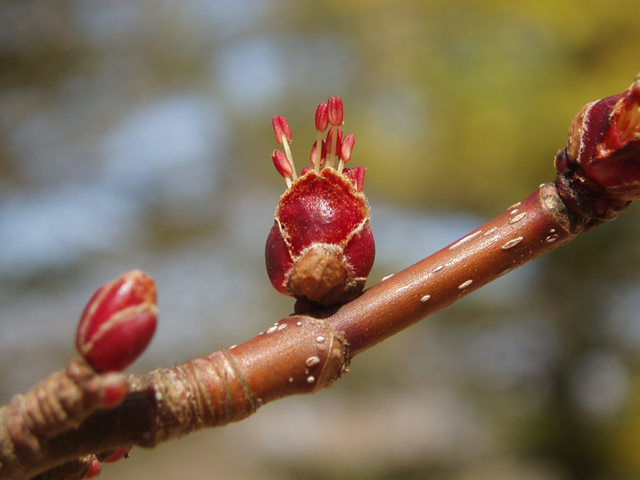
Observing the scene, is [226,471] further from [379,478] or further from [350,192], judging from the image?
[350,192]

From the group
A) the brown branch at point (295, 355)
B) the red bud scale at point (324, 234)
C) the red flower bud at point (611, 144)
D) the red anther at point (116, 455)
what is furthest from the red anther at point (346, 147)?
the red anther at point (116, 455)

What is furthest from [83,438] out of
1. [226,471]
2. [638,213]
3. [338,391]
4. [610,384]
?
[338,391]

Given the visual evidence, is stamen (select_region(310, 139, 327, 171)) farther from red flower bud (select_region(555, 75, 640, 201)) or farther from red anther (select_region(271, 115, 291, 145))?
red flower bud (select_region(555, 75, 640, 201))

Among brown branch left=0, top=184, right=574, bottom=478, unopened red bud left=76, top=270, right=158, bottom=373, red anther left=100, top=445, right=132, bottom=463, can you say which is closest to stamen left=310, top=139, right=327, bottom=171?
brown branch left=0, top=184, right=574, bottom=478

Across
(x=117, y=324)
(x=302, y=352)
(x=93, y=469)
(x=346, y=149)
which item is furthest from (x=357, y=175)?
(x=93, y=469)

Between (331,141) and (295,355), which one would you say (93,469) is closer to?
(295,355)

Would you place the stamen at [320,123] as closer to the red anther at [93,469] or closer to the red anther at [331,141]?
the red anther at [331,141]
